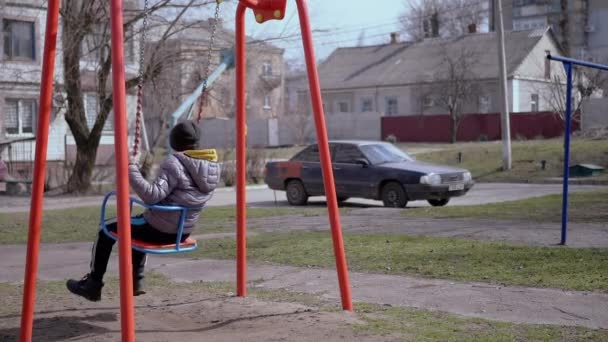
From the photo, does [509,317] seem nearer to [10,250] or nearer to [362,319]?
[362,319]

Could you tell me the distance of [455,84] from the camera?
51.4 m

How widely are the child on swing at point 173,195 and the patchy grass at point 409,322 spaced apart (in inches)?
35.2

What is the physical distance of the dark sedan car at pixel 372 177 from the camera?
1750 centimetres

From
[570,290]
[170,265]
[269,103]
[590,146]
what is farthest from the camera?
[269,103]

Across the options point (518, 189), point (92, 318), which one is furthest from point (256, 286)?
point (518, 189)

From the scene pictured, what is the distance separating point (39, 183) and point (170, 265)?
4339mm

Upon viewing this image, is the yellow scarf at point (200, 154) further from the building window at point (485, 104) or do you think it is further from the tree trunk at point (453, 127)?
the building window at point (485, 104)

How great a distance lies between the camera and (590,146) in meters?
31.1

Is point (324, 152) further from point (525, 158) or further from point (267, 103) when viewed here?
point (267, 103)

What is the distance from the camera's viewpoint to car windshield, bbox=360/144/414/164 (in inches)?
730

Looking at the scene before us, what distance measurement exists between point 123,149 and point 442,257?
5.27m

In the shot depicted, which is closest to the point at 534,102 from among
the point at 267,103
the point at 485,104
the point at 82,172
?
the point at 485,104

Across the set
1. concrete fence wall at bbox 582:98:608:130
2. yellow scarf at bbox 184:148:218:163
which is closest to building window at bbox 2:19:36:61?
concrete fence wall at bbox 582:98:608:130

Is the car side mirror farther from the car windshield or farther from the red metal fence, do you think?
the red metal fence
